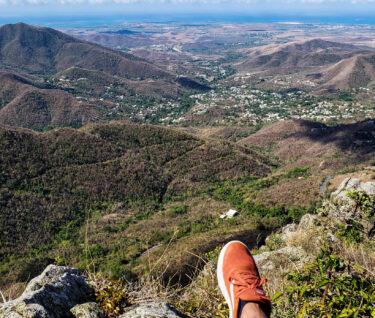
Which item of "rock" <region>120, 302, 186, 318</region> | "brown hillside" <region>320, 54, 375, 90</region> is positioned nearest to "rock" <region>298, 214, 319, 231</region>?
"rock" <region>120, 302, 186, 318</region>

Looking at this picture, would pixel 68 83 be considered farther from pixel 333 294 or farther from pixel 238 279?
pixel 333 294

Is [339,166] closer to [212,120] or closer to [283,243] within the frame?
[283,243]

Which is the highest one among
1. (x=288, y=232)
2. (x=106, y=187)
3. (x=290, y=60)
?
(x=290, y=60)

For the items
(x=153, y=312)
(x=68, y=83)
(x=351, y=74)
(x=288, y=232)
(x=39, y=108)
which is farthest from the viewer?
(x=351, y=74)

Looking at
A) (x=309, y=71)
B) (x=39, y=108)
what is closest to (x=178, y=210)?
(x=39, y=108)

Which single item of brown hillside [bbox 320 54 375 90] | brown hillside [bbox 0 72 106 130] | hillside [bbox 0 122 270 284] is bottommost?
hillside [bbox 0 122 270 284]

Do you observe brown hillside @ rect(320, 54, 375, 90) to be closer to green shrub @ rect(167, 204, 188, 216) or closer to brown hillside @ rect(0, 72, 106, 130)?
brown hillside @ rect(0, 72, 106, 130)
